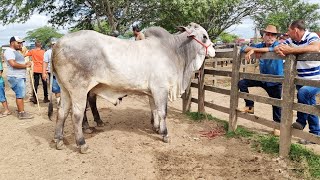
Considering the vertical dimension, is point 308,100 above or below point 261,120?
above

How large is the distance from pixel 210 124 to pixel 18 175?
3.90 meters

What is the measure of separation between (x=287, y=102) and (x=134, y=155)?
8.16 feet

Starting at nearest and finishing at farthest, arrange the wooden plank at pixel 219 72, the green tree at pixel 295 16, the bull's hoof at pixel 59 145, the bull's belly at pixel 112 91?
the bull's hoof at pixel 59 145
the bull's belly at pixel 112 91
the wooden plank at pixel 219 72
the green tree at pixel 295 16

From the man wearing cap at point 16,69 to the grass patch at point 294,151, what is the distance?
4.88m

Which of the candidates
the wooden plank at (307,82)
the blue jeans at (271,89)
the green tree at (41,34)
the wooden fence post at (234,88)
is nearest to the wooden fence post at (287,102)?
the wooden plank at (307,82)

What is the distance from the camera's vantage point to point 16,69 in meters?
8.05

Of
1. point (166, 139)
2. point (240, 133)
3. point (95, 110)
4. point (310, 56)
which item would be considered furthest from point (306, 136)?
point (95, 110)

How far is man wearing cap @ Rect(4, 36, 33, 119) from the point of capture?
7.96m

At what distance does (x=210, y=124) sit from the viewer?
709 centimetres

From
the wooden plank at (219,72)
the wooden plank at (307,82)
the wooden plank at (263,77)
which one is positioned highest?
the wooden plank at (307,82)

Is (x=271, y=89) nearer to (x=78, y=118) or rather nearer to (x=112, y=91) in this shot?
(x=112, y=91)

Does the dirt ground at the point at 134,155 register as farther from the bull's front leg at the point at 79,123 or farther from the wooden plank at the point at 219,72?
the wooden plank at the point at 219,72

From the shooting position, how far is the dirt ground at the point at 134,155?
15.3 ft

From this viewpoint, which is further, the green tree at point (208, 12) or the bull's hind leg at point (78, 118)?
the green tree at point (208, 12)
